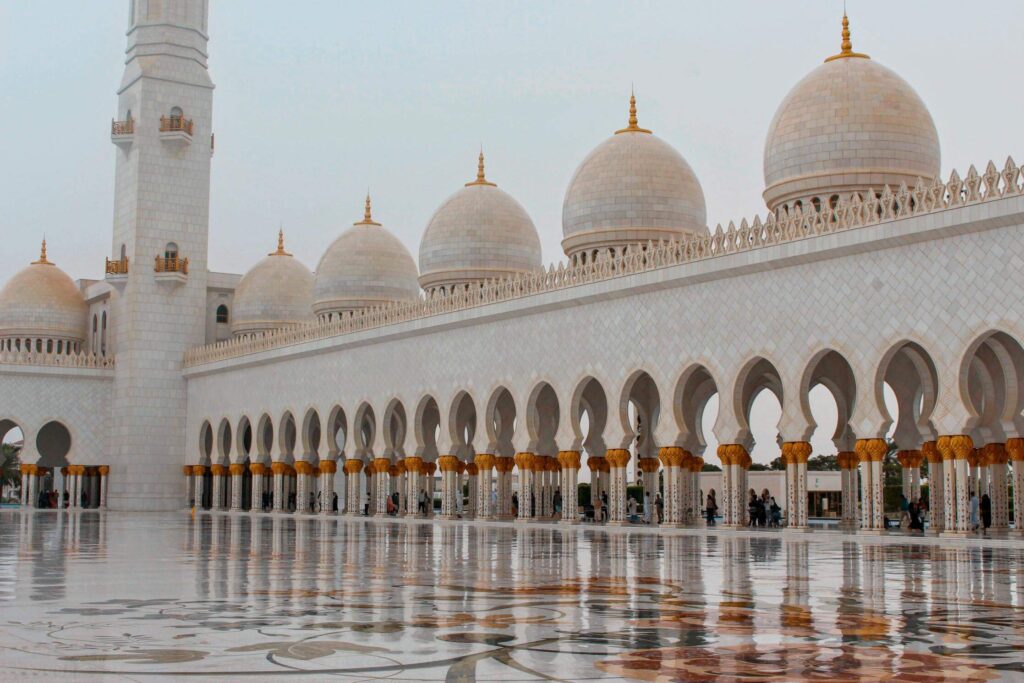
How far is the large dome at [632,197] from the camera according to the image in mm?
21922

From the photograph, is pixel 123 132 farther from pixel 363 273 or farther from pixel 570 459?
pixel 570 459

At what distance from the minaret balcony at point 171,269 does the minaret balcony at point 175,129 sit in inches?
114

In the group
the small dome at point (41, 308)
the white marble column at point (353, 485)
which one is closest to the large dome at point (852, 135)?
the white marble column at point (353, 485)

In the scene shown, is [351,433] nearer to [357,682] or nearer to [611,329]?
[611,329]

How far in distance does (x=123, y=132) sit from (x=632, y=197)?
48.6ft

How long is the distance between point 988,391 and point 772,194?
4417 mm

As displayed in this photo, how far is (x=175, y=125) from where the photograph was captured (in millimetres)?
30188

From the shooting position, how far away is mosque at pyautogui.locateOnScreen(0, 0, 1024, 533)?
1553cm

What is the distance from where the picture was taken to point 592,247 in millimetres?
22484

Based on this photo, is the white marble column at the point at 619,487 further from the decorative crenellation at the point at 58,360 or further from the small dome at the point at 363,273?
the decorative crenellation at the point at 58,360

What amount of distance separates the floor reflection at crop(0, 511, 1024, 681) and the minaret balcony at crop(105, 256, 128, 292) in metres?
22.2

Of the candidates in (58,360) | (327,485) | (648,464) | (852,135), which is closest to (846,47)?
(852,135)

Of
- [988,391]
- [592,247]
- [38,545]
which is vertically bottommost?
[38,545]

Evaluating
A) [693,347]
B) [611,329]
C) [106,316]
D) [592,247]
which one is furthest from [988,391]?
[106,316]
